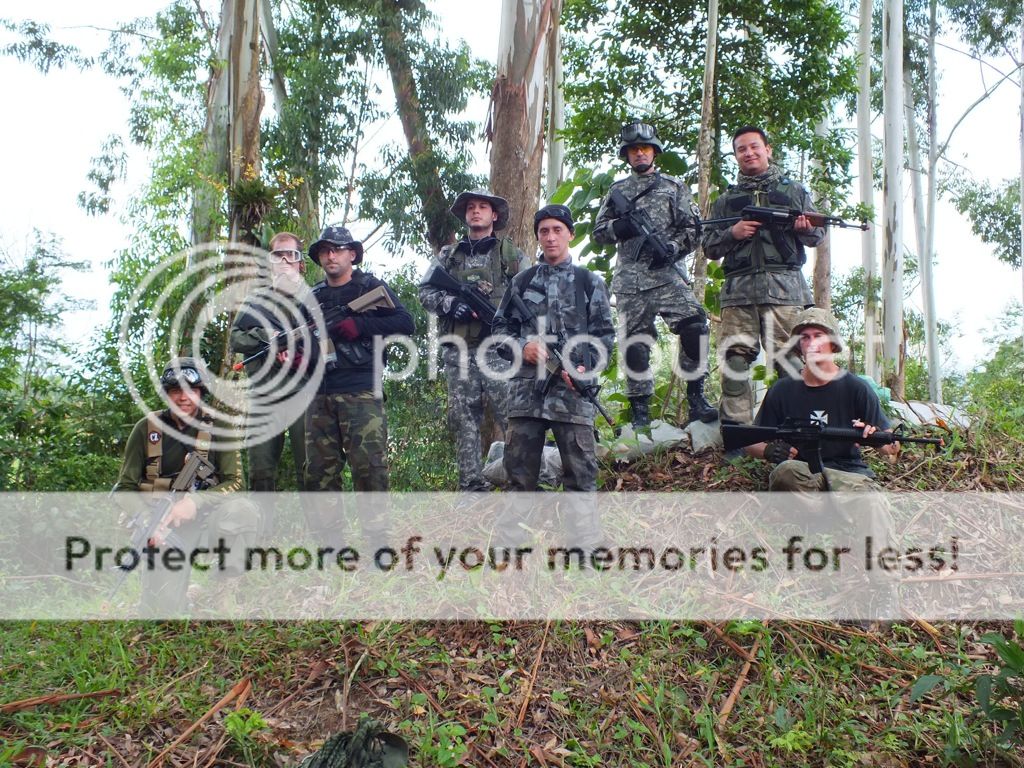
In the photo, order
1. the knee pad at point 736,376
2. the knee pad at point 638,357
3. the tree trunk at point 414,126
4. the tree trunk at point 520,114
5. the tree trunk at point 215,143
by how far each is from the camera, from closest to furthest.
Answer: the knee pad at point 736,376, the knee pad at point 638,357, the tree trunk at point 520,114, the tree trunk at point 215,143, the tree trunk at point 414,126

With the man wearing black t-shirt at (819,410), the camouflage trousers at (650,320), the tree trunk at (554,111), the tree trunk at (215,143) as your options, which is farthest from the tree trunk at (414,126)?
the man wearing black t-shirt at (819,410)

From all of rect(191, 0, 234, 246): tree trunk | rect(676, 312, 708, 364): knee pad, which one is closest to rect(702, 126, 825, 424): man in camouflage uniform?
rect(676, 312, 708, 364): knee pad

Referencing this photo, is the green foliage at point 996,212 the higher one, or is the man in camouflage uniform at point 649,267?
the green foliage at point 996,212

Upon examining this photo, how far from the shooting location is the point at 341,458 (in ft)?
17.0

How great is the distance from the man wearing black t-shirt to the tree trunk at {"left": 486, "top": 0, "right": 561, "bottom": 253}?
124 inches

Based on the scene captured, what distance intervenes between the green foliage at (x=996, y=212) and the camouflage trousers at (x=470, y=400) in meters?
21.7

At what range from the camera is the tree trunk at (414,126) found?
12906mm

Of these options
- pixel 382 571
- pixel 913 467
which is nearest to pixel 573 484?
pixel 382 571

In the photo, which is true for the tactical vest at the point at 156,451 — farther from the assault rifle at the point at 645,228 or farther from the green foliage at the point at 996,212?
the green foliage at the point at 996,212

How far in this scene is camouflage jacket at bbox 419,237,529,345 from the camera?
5.88 meters

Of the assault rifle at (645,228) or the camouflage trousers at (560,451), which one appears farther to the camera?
the assault rifle at (645,228)

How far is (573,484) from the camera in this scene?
4695mm

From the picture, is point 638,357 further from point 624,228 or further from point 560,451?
point 560,451

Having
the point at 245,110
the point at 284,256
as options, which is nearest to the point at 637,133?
the point at 284,256
